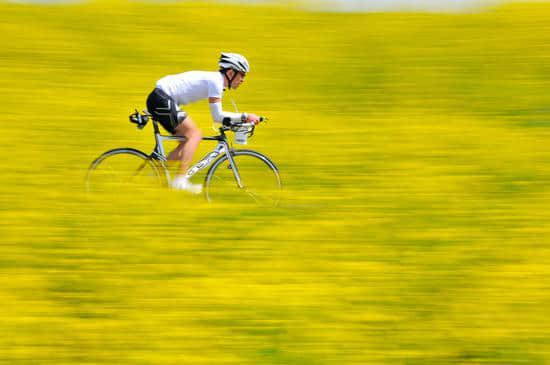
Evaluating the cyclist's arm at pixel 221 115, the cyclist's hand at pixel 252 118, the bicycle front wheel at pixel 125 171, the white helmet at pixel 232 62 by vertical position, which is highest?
the white helmet at pixel 232 62

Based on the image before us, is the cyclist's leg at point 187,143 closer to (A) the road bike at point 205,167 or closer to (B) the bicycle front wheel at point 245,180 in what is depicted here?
(A) the road bike at point 205,167

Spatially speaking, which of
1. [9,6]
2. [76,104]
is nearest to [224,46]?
[76,104]

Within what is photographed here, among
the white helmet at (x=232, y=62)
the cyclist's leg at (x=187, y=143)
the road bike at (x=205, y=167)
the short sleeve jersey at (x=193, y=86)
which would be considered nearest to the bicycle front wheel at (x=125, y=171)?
the road bike at (x=205, y=167)

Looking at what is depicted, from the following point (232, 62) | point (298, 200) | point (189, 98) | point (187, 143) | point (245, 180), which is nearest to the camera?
point (232, 62)

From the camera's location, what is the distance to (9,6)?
16.8 meters

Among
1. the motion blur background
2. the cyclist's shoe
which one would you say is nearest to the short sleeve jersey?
the cyclist's shoe

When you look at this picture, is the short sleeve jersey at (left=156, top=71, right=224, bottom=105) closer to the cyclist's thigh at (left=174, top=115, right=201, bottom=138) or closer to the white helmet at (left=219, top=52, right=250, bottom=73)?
the white helmet at (left=219, top=52, right=250, bottom=73)

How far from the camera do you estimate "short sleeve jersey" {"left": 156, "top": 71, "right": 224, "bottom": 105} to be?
8.64 meters

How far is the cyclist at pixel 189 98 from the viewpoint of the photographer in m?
8.68

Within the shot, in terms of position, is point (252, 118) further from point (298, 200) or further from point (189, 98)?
point (298, 200)

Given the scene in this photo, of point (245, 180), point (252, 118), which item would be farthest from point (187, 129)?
point (245, 180)

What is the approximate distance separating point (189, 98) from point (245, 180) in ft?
3.52

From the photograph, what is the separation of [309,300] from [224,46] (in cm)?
869

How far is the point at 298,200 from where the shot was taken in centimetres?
959
